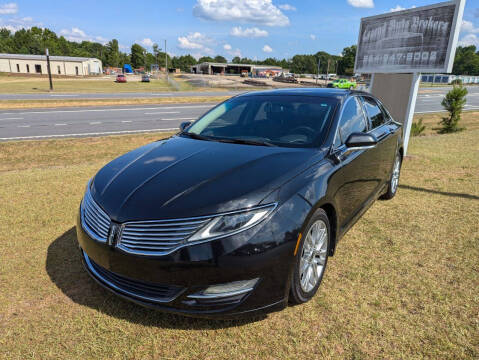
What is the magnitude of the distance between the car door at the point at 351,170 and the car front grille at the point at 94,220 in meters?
1.77

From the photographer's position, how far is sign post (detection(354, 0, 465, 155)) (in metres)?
7.01

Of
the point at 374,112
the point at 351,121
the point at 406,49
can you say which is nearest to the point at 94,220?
the point at 351,121

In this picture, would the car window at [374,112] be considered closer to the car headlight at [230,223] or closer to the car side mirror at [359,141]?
the car side mirror at [359,141]

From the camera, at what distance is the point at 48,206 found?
187 inches

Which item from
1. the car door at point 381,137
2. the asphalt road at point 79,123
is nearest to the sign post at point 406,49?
the car door at point 381,137

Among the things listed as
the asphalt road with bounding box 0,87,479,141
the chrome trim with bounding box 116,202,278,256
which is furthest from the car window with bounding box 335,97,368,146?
the asphalt road with bounding box 0,87,479,141

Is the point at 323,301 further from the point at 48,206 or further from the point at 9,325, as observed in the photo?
the point at 48,206

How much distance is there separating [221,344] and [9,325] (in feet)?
5.13

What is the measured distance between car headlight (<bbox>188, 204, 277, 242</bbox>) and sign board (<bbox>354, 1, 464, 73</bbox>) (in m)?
6.78

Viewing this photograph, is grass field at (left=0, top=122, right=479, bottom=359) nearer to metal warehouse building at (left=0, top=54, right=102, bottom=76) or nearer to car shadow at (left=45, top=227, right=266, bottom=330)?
car shadow at (left=45, top=227, right=266, bottom=330)

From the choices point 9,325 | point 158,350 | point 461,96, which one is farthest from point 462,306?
point 461,96

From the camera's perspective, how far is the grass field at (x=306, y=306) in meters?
2.31

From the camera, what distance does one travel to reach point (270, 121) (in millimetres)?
3570

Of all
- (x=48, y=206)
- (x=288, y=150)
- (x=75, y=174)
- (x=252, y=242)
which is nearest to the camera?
(x=252, y=242)
